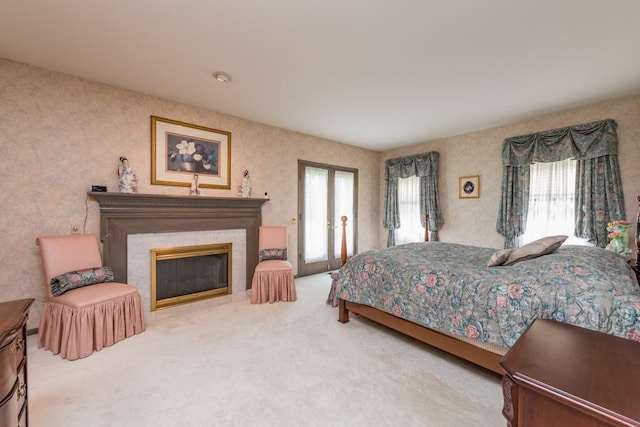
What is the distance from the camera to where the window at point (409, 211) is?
5355mm

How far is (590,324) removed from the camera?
1478 mm

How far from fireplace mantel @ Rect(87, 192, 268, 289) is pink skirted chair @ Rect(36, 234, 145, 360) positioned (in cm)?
21

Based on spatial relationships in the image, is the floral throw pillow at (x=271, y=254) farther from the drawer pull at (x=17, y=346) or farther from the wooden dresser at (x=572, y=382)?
the wooden dresser at (x=572, y=382)

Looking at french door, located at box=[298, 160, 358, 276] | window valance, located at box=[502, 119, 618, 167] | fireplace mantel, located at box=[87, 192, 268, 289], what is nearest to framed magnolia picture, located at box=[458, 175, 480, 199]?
window valance, located at box=[502, 119, 618, 167]

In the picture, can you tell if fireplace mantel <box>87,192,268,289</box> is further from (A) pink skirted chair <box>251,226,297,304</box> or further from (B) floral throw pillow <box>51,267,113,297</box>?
(A) pink skirted chair <box>251,226,297,304</box>

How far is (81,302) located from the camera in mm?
2209

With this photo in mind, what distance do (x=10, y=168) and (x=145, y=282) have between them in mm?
1650

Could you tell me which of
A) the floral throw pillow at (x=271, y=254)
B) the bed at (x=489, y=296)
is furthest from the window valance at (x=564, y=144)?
the floral throw pillow at (x=271, y=254)

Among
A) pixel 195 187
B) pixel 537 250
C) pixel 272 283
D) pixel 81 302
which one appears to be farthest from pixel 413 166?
pixel 81 302

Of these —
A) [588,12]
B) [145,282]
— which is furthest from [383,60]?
Result: [145,282]

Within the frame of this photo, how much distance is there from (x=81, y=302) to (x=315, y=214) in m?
3.49

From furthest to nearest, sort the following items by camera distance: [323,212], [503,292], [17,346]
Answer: [323,212], [503,292], [17,346]

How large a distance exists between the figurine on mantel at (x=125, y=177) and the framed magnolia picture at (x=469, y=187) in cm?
509

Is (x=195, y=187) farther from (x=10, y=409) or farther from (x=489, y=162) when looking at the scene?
(x=489, y=162)
